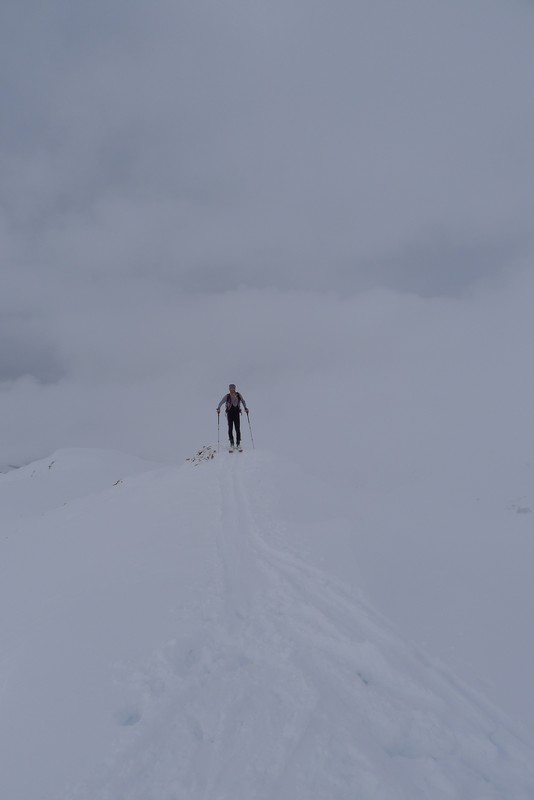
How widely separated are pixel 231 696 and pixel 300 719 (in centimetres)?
72

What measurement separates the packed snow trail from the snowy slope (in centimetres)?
2

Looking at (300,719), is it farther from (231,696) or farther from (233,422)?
(233,422)

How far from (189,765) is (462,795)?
2206 mm

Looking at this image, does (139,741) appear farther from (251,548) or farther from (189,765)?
(251,548)

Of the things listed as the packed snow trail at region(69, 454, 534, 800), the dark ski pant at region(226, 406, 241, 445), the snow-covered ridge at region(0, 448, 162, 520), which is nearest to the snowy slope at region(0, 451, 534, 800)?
the packed snow trail at region(69, 454, 534, 800)

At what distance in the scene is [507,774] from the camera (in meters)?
3.82

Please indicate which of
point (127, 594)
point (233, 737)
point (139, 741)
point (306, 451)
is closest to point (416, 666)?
point (233, 737)

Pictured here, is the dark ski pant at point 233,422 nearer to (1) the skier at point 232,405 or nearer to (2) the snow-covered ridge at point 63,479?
(1) the skier at point 232,405

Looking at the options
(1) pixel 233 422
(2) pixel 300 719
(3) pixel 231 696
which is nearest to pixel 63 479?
(1) pixel 233 422

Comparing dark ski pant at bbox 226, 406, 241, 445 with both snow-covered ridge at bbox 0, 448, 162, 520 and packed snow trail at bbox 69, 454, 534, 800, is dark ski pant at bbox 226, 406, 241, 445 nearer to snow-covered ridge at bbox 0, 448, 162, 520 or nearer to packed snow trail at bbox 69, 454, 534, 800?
snow-covered ridge at bbox 0, 448, 162, 520

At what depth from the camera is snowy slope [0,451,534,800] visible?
355 centimetres

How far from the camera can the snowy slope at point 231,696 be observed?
3.55 m

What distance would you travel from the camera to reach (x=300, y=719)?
4109mm

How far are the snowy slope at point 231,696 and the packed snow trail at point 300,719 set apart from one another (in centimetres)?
2
